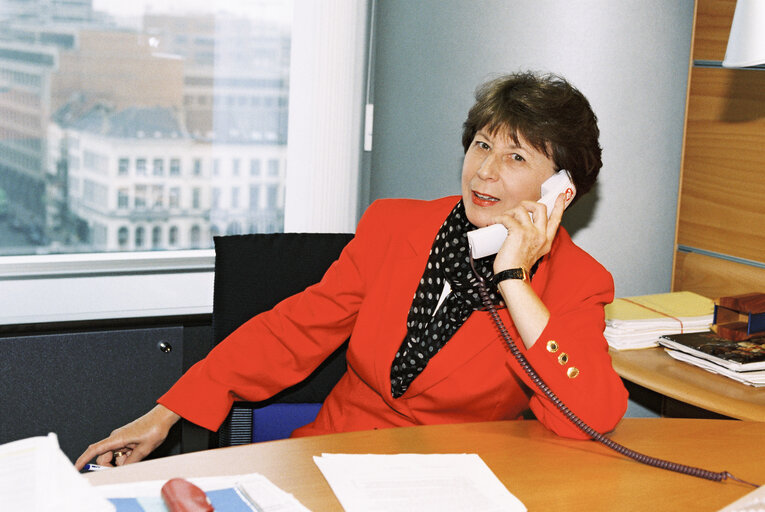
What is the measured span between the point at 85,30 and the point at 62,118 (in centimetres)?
27

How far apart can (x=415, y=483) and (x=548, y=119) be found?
0.86 meters

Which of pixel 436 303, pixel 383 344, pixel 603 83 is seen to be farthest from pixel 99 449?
pixel 603 83

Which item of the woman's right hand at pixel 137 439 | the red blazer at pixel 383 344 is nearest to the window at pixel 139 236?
the red blazer at pixel 383 344

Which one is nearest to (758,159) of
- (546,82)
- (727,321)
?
(727,321)

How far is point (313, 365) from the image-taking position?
1800 millimetres

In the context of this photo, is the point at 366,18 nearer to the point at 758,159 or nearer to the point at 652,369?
the point at 758,159

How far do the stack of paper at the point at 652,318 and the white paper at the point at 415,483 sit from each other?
93 centimetres

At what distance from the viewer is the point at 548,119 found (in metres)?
1.70

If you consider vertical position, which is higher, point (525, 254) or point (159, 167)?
point (159, 167)

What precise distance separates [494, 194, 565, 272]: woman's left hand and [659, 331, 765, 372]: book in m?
0.57

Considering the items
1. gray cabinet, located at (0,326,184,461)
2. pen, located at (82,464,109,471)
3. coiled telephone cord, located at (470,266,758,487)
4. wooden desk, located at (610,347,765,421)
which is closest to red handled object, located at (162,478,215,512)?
pen, located at (82,464,109,471)

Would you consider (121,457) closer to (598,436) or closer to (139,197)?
(598,436)

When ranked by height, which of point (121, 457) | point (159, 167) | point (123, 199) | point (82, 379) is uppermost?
point (159, 167)

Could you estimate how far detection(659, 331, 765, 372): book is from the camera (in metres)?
1.86
